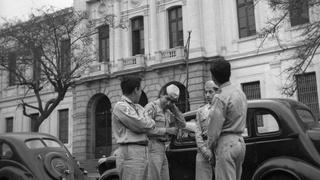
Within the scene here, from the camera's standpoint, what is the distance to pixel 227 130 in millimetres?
5082

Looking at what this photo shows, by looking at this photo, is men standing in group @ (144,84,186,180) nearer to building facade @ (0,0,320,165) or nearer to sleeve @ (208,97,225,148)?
sleeve @ (208,97,225,148)

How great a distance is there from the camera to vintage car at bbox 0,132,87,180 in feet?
28.1

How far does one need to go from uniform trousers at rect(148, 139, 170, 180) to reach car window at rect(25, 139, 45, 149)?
11.7 feet

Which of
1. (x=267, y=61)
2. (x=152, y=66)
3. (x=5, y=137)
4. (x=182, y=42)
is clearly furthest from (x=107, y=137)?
(x=5, y=137)

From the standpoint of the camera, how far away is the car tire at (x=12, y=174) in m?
8.41

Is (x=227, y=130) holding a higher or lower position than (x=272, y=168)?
higher

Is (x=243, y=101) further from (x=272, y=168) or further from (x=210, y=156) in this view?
(x=272, y=168)

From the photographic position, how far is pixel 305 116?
7410mm

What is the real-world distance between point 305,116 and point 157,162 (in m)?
2.67


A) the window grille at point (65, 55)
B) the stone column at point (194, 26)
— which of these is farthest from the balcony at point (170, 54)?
the window grille at point (65, 55)

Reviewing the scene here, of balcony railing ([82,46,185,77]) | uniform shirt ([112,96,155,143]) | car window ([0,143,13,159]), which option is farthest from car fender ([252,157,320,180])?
balcony railing ([82,46,185,77])

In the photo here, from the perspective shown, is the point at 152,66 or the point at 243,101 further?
the point at 152,66

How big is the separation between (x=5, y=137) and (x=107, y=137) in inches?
867

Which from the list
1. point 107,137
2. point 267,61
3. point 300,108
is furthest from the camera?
point 107,137
